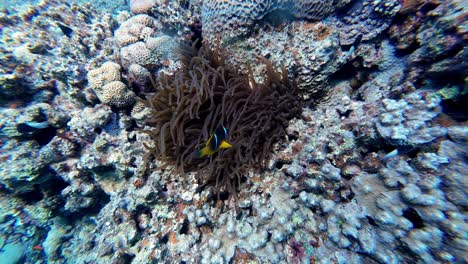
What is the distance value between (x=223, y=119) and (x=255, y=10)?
1585mm

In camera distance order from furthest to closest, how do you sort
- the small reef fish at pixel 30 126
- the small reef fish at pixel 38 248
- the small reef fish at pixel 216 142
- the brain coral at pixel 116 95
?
the small reef fish at pixel 38 248, the small reef fish at pixel 30 126, the brain coral at pixel 116 95, the small reef fish at pixel 216 142

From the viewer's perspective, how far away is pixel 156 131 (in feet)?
8.83

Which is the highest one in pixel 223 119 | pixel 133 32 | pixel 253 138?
pixel 133 32

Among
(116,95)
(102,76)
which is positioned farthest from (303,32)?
(102,76)

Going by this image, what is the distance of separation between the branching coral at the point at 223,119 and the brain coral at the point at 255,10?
743 millimetres

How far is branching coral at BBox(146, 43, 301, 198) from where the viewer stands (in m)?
2.58

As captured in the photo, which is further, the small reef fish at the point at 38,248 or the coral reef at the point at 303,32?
the small reef fish at the point at 38,248

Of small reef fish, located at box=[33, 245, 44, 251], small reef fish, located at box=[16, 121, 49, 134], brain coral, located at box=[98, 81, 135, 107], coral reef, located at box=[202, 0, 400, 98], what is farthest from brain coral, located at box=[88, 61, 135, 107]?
small reef fish, located at box=[33, 245, 44, 251]

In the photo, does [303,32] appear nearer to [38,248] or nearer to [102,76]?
[102,76]

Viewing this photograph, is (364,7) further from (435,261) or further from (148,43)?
(148,43)

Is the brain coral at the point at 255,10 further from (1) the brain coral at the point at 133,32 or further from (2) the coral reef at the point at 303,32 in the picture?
(1) the brain coral at the point at 133,32

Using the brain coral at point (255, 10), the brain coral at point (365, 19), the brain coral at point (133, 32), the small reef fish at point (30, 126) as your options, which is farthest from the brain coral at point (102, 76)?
the brain coral at point (365, 19)

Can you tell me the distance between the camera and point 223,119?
8.67 feet

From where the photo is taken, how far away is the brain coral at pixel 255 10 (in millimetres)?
2891
